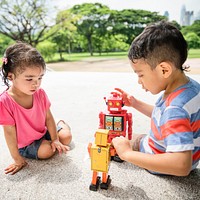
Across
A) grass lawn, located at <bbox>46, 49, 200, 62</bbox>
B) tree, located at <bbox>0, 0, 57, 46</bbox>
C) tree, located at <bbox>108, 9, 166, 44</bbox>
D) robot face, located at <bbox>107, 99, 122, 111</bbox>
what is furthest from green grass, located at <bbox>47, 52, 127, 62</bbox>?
robot face, located at <bbox>107, 99, 122, 111</bbox>

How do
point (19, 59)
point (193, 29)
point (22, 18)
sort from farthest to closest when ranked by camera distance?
point (22, 18), point (193, 29), point (19, 59)

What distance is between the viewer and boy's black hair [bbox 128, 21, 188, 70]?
2.09 ft

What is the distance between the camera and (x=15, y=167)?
0.88 meters

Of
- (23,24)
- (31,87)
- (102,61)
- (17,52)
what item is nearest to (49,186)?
(31,87)

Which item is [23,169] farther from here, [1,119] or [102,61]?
[102,61]

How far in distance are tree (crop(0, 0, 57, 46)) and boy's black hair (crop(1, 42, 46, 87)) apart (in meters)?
4.02

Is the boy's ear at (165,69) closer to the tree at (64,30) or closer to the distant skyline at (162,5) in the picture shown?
the distant skyline at (162,5)

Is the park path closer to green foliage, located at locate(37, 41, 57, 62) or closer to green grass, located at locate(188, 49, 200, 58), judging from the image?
green grass, located at locate(188, 49, 200, 58)

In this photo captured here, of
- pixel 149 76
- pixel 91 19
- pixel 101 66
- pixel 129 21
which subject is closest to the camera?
pixel 149 76

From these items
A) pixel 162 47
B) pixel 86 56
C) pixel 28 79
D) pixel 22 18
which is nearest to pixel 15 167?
pixel 28 79

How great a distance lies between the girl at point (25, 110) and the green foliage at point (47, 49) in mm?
4133

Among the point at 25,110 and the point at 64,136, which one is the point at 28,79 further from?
the point at 64,136

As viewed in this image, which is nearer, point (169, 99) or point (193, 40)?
point (169, 99)

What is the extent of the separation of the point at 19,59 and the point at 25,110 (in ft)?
0.68
